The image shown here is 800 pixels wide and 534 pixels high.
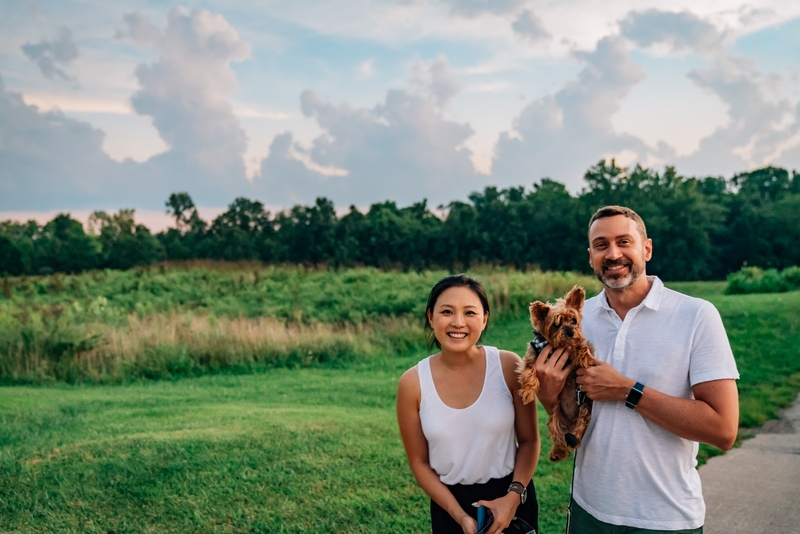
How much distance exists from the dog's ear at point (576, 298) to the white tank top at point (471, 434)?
1.67 feet

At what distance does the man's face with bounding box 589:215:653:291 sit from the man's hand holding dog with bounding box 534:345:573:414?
38 cm

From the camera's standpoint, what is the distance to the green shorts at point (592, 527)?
8.70 feet

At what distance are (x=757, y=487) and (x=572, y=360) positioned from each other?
4999 millimetres

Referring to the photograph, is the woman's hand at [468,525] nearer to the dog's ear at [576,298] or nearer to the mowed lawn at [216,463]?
the dog's ear at [576,298]

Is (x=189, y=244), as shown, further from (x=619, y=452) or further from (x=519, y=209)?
(x=619, y=452)

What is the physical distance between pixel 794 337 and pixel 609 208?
14777 millimetres

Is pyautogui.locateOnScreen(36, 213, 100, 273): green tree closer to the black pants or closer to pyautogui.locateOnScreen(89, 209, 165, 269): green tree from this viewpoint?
pyautogui.locateOnScreen(89, 209, 165, 269): green tree

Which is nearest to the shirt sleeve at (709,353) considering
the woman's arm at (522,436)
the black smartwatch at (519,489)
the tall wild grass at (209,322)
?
the woman's arm at (522,436)

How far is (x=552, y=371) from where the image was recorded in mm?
2840

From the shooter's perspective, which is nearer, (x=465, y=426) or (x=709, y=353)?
(x=709, y=353)

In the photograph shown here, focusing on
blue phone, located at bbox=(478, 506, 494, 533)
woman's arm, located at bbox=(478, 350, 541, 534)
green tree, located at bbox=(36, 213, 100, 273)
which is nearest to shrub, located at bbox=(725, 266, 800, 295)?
woman's arm, located at bbox=(478, 350, 541, 534)

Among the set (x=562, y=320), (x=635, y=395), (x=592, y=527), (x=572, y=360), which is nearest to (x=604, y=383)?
(x=635, y=395)

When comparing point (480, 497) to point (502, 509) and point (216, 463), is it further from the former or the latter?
point (216, 463)

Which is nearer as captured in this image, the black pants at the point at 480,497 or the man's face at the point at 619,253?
the man's face at the point at 619,253
